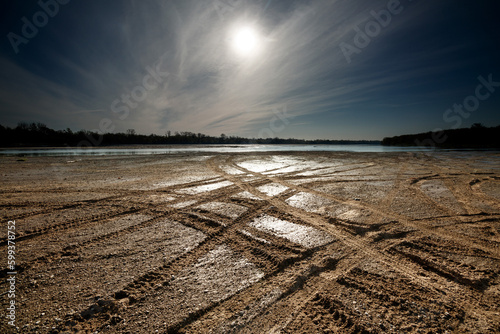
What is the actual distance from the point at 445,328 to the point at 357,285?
2.68ft

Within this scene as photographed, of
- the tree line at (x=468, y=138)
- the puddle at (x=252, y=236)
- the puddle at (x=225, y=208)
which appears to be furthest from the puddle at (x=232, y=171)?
the tree line at (x=468, y=138)

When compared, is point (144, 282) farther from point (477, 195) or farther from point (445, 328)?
point (477, 195)

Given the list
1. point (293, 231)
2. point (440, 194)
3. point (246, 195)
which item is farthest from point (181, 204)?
point (440, 194)

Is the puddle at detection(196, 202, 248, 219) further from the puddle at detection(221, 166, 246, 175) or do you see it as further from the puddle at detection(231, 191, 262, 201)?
the puddle at detection(221, 166, 246, 175)

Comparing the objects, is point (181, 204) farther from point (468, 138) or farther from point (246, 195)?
point (468, 138)

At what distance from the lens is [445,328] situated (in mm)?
1873

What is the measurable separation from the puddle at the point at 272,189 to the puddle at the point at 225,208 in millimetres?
1749

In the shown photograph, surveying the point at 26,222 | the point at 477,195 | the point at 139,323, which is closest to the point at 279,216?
the point at 139,323

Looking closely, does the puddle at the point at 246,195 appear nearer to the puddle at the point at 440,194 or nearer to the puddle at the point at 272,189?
the puddle at the point at 272,189

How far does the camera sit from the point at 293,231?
402 cm

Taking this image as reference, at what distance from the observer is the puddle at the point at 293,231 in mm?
3551

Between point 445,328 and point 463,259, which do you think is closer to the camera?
point 445,328

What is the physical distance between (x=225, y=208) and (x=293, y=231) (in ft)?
7.23

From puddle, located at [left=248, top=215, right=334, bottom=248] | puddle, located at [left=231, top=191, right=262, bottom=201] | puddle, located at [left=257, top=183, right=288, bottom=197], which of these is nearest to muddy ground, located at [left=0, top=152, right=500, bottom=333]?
puddle, located at [left=248, top=215, right=334, bottom=248]
